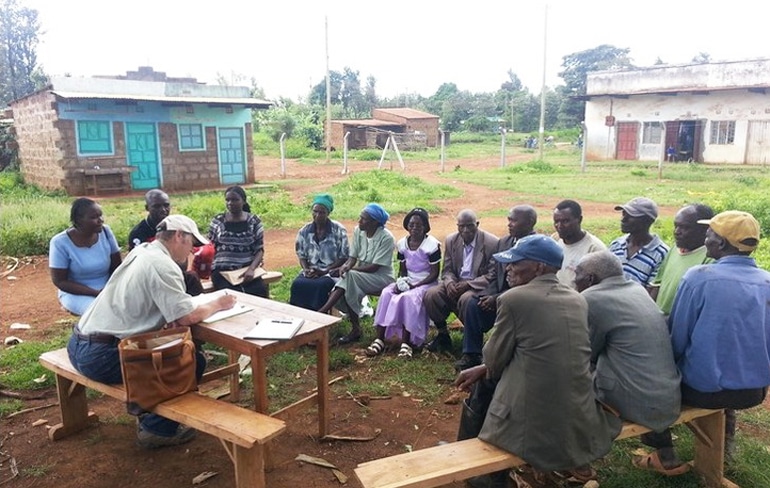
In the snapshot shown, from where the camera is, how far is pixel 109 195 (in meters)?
17.5

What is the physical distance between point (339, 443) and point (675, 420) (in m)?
2.09

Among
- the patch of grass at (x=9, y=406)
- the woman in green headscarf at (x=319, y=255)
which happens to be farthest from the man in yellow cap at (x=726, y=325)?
the patch of grass at (x=9, y=406)

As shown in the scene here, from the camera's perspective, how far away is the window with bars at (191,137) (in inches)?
758

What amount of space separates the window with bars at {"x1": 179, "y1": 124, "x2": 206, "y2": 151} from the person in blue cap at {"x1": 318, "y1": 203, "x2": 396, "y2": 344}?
585 inches

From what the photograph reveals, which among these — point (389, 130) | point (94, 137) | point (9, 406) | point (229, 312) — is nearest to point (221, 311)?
point (229, 312)

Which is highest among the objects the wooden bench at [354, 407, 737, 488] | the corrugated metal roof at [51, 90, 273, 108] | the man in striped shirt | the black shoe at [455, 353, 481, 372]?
the corrugated metal roof at [51, 90, 273, 108]

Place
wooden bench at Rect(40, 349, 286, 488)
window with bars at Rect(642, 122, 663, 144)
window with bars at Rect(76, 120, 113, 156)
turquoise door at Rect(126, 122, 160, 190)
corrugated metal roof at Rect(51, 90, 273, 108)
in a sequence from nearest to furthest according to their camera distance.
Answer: wooden bench at Rect(40, 349, 286, 488)
corrugated metal roof at Rect(51, 90, 273, 108)
window with bars at Rect(76, 120, 113, 156)
turquoise door at Rect(126, 122, 160, 190)
window with bars at Rect(642, 122, 663, 144)

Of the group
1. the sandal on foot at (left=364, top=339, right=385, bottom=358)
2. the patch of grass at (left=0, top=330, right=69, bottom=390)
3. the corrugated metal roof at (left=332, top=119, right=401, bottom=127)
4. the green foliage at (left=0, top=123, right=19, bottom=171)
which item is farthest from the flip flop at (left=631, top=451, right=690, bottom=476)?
the corrugated metal roof at (left=332, top=119, right=401, bottom=127)

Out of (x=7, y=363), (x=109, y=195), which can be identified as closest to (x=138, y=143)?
(x=109, y=195)

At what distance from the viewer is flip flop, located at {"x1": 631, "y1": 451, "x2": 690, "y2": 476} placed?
139 inches

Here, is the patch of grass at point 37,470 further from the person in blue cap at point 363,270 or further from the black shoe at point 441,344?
the black shoe at point 441,344

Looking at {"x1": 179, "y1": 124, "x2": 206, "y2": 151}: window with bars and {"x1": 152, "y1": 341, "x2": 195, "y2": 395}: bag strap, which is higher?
{"x1": 179, "y1": 124, "x2": 206, "y2": 151}: window with bars

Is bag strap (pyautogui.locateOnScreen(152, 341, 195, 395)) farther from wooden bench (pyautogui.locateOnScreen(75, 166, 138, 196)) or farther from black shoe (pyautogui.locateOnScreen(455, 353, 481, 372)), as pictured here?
wooden bench (pyautogui.locateOnScreen(75, 166, 138, 196))

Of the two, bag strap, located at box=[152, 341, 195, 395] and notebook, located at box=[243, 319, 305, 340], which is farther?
notebook, located at box=[243, 319, 305, 340]
